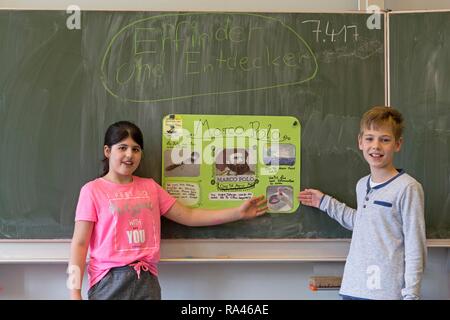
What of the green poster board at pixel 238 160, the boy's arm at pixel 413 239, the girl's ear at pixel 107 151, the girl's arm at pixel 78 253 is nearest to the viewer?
the boy's arm at pixel 413 239

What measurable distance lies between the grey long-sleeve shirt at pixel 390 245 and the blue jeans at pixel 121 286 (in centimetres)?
87

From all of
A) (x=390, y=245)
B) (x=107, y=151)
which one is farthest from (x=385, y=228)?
(x=107, y=151)

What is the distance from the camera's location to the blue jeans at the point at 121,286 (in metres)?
2.44

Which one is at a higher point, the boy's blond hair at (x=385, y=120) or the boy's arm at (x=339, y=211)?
the boy's blond hair at (x=385, y=120)

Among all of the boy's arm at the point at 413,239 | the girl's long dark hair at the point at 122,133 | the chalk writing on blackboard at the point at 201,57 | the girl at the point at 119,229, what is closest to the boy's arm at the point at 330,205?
the boy's arm at the point at 413,239

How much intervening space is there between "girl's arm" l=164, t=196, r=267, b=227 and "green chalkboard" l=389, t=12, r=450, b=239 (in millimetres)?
734

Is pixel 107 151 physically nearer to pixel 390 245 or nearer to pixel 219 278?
pixel 219 278

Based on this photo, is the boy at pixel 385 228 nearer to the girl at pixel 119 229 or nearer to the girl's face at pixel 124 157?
the girl at pixel 119 229

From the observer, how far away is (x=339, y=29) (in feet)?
8.84

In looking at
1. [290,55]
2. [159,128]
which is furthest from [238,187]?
[290,55]

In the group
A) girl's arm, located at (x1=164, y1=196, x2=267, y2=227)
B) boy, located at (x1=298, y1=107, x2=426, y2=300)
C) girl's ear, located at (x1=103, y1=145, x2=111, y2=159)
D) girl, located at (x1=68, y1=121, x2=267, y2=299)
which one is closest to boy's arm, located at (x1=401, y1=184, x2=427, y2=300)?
boy, located at (x1=298, y1=107, x2=426, y2=300)

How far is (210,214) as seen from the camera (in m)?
2.64

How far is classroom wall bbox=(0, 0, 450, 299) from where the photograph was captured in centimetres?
278

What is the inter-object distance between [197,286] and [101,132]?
885 mm
